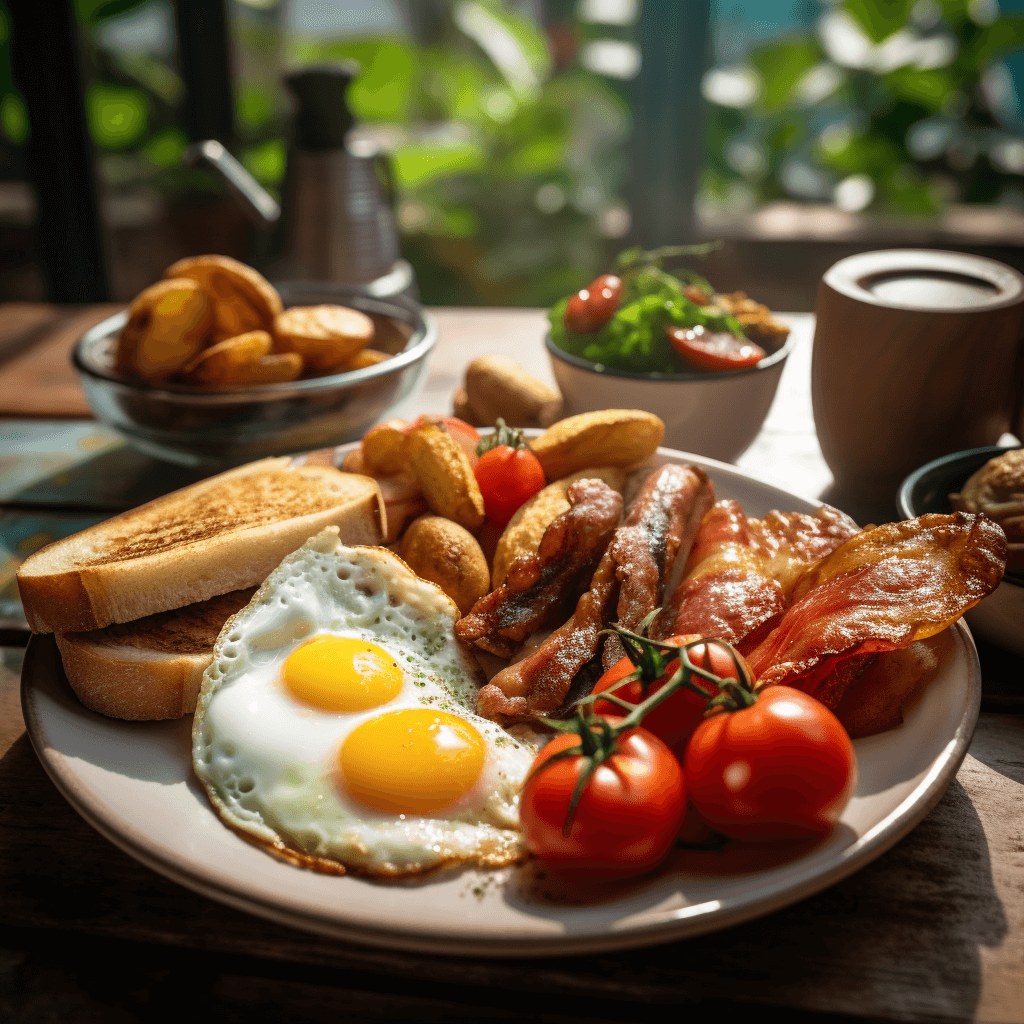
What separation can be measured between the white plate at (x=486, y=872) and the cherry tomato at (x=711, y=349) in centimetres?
95

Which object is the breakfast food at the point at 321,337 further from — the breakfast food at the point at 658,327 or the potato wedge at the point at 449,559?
the potato wedge at the point at 449,559

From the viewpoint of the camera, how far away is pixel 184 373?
2.23 m

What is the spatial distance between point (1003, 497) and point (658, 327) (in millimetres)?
868

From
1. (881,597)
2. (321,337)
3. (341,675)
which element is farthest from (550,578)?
(321,337)

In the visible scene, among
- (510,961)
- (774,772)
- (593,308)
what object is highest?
(593,308)

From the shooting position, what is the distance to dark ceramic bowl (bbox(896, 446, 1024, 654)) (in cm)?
148

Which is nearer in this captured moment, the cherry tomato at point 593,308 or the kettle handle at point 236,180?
the cherry tomato at point 593,308

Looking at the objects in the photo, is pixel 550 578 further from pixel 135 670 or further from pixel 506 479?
pixel 135 670

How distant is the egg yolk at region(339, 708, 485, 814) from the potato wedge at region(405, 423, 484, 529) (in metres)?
0.56

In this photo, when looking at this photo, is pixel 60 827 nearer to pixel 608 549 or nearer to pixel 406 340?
pixel 608 549

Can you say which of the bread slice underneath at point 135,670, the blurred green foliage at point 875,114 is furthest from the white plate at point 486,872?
the blurred green foliage at point 875,114

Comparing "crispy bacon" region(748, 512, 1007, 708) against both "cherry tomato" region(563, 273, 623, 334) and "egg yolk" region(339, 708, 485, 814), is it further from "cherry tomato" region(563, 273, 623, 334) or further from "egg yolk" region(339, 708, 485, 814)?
"cherry tomato" region(563, 273, 623, 334)

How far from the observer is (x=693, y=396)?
2.09m

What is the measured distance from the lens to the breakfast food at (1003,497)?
154cm
